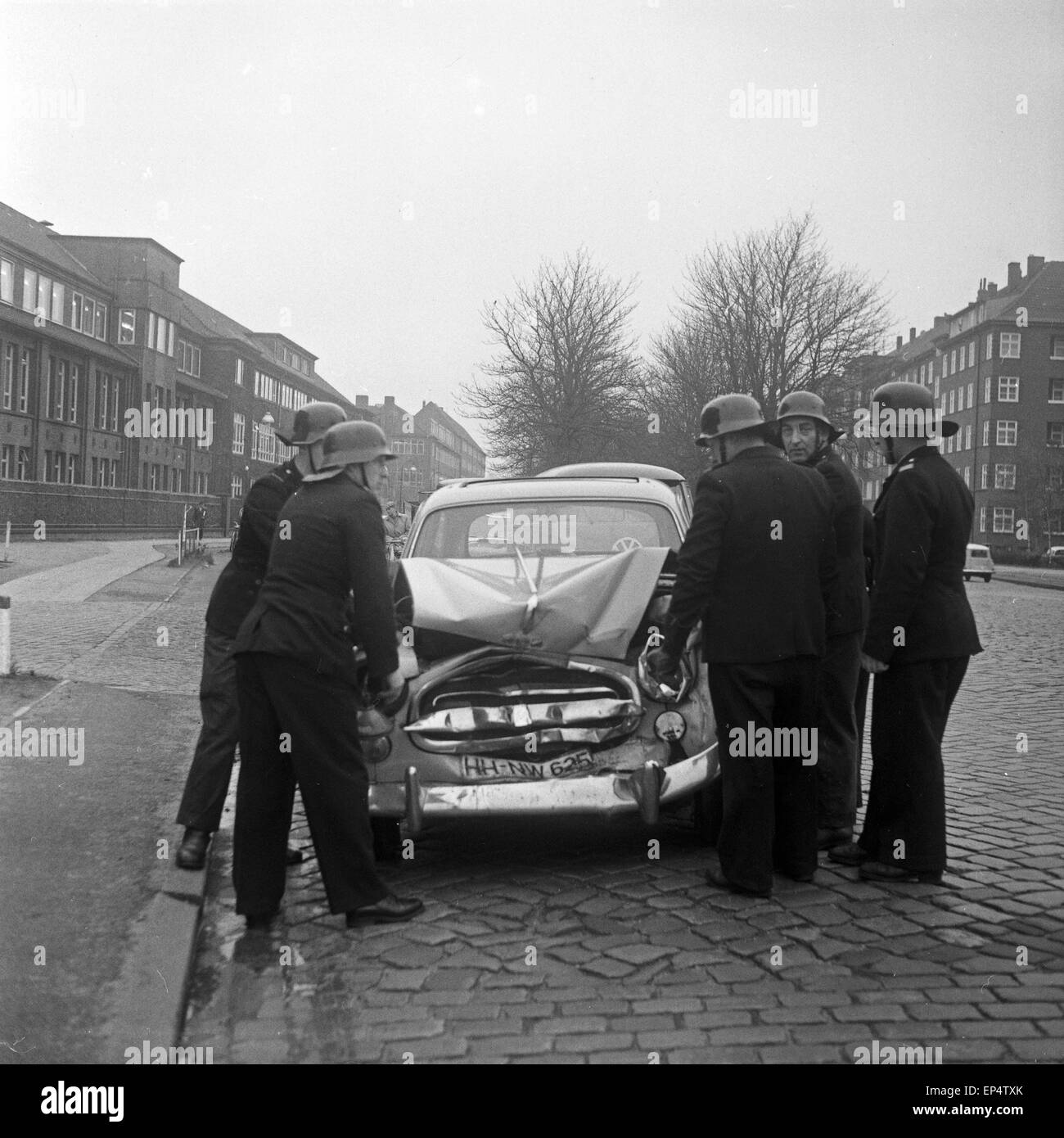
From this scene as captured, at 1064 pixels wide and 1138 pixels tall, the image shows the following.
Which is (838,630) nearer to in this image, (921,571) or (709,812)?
(921,571)

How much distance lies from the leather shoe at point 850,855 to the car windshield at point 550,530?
6.56 feet

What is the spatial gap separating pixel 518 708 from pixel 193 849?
162cm

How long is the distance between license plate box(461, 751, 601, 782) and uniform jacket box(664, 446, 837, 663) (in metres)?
0.70

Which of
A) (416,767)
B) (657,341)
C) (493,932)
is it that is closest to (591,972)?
(493,932)

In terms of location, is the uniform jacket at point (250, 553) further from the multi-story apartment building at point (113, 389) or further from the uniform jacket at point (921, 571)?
the multi-story apartment building at point (113, 389)

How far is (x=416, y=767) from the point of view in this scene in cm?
512

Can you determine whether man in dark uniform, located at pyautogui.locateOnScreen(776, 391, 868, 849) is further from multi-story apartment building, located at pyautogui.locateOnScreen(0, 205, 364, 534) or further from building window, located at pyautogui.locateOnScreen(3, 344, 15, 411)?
building window, located at pyautogui.locateOnScreen(3, 344, 15, 411)

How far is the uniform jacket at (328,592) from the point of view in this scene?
442 cm

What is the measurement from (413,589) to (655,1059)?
9.13 ft

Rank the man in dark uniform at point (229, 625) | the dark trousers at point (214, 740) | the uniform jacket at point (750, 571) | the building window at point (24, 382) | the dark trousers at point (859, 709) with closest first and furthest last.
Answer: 1. the uniform jacket at point (750, 571)
2. the man in dark uniform at point (229, 625)
3. the dark trousers at point (214, 740)
4. the dark trousers at point (859, 709)
5. the building window at point (24, 382)

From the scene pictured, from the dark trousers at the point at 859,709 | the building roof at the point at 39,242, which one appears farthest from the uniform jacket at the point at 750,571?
the building roof at the point at 39,242

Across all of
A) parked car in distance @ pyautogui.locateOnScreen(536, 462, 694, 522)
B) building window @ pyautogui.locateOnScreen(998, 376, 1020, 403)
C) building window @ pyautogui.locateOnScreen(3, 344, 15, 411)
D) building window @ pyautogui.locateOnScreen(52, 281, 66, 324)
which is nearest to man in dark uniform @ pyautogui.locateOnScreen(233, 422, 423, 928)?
parked car in distance @ pyautogui.locateOnScreen(536, 462, 694, 522)

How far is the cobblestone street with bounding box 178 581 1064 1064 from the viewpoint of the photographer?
11.7 ft

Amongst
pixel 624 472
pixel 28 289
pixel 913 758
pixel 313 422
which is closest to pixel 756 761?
pixel 913 758
